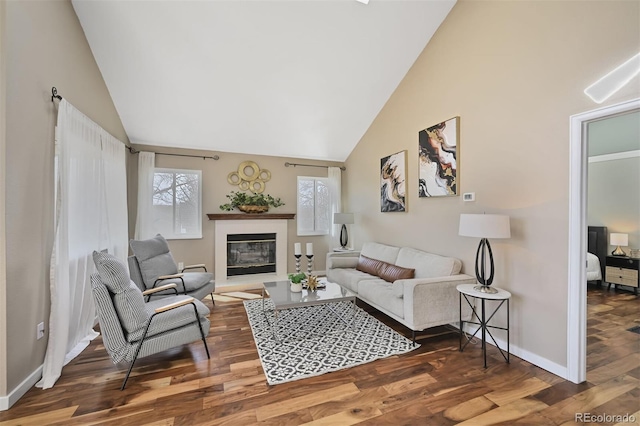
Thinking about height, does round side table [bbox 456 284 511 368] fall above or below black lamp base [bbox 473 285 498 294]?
below

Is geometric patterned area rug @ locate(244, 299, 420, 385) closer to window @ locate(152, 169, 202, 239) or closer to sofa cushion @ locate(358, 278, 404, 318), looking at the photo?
sofa cushion @ locate(358, 278, 404, 318)

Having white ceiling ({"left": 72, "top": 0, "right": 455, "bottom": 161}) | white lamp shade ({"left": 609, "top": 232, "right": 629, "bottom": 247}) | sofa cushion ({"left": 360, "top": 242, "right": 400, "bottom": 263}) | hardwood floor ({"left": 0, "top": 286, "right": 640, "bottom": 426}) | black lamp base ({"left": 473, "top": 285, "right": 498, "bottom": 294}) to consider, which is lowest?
hardwood floor ({"left": 0, "top": 286, "right": 640, "bottom": 426})

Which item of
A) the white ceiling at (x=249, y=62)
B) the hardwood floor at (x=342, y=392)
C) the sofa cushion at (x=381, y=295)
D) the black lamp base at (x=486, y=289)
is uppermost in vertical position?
the white ceiling at (x=249, y=62)

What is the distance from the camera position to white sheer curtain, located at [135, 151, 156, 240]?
4.57 m

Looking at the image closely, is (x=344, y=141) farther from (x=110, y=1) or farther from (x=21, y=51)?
(x=21, y=51)

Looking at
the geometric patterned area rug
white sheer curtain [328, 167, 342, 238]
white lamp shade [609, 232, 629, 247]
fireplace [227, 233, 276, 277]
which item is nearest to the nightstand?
white lamp shade [609, 232, 629, 247]

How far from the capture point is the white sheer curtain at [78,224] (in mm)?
2277

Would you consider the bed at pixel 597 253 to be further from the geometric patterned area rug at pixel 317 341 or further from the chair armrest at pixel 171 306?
the chair armrest at pixel 171 306

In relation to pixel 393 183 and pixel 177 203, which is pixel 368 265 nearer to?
pixel 393 183

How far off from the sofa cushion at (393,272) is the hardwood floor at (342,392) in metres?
0.95

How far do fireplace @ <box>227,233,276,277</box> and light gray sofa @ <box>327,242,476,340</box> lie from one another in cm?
206

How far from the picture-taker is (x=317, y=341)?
2818mm

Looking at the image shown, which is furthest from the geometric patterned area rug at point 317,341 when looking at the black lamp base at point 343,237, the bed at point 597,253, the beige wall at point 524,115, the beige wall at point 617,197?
the beige wall at point 617,197

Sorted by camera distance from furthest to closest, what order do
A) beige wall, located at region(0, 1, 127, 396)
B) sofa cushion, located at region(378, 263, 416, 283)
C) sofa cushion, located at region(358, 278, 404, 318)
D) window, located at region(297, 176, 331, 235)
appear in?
window, located at region(297, 176, 331, 235) → sofa cushion, located at region(378, 263, 416, 283) → sofa cushion, located at region(358, 278, 404, 318) → beige wall, located at region(0, 1, 127, 396)
